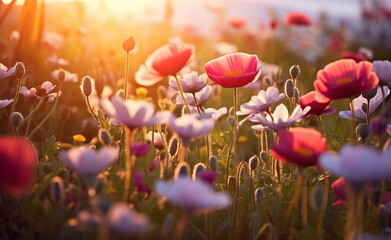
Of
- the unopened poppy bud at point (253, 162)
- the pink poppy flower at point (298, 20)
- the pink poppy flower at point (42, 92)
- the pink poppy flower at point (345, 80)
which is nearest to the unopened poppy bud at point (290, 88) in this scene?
the pink poppy flower at point (345, 80)

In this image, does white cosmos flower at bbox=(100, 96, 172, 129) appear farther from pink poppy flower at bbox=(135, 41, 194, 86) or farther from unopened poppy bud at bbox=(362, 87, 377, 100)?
unopened poppy bud at bbox=(362, 87, 377, 100)

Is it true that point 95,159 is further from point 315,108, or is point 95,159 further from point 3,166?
point 315,108

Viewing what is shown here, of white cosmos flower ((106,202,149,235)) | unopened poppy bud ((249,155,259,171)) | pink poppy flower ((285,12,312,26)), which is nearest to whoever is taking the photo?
white cosmos flower ((106,202,149,235))

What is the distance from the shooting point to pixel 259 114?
1.44m

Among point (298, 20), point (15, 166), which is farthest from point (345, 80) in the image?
point (298, 20)

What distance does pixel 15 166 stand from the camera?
83 centimetres

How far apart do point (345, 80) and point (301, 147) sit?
14.3 inches

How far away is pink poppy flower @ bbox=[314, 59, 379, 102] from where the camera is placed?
1.31 meters

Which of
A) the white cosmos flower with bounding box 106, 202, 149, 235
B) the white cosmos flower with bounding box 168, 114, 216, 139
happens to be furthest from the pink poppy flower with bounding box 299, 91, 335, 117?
the white cosmos flower with bounding box 106, 202, 149, 235

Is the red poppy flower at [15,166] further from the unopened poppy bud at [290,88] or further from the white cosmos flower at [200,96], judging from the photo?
the unopened poppy bud at [290,88]

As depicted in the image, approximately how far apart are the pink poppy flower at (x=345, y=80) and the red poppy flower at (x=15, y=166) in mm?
878

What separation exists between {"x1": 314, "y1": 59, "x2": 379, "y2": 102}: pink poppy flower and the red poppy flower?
88 centimetres

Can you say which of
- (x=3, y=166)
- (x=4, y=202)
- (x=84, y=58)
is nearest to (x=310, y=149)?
(x=3, y=166)

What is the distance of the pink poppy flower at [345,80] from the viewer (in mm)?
1313
